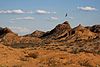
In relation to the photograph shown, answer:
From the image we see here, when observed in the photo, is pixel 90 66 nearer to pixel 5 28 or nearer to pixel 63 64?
pixel 63 64

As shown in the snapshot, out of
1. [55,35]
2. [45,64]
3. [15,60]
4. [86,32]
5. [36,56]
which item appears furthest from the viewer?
[55,35]

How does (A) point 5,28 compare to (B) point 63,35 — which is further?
(A) point 5,28

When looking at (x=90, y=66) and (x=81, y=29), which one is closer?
(x=90, y=66)

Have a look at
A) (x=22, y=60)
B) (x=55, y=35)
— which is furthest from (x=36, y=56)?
(x=55, y=35)

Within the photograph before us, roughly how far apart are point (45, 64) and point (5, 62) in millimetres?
3292

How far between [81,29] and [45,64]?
68589mm

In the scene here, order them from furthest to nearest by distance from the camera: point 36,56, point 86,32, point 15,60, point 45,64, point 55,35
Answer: point 55,35, point 86,32, point 36,56, point 15,60, point 45,64

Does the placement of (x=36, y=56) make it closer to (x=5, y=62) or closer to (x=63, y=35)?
(x=5, y=62)

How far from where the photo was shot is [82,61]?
26.5 meters

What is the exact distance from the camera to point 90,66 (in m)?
24.5

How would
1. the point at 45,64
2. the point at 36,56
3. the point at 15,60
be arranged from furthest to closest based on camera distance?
the point at 36,56
the point at 15,60
the point at 45,64

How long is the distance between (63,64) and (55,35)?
76.2 meters

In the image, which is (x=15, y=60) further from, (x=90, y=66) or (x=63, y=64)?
(x=90, y=66)

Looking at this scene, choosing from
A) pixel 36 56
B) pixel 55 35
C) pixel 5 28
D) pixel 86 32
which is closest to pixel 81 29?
pixel 86 32
